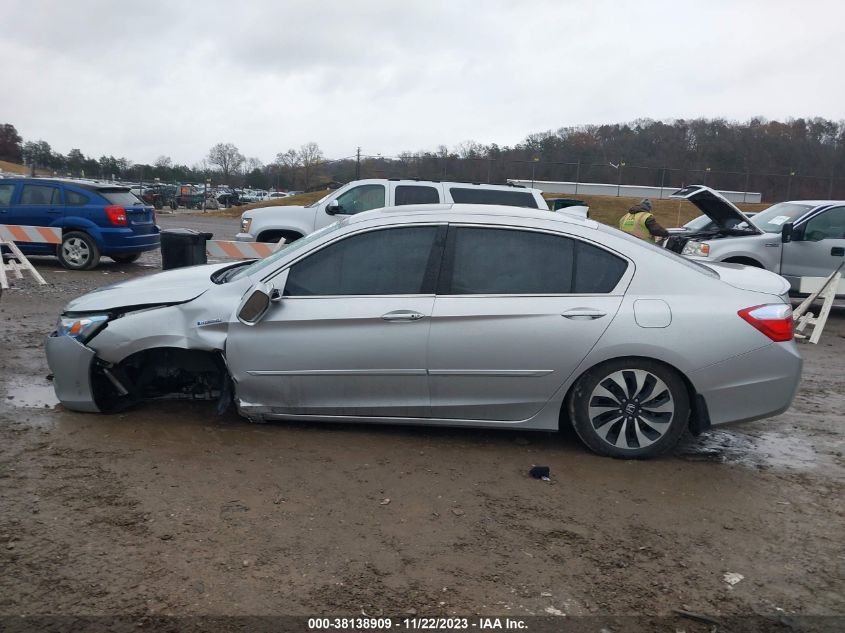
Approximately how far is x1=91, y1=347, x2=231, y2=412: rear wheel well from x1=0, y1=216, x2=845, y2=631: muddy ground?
0.16 metres

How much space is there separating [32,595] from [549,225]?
3.63 metres

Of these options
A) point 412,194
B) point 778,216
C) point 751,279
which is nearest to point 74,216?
point 412,194

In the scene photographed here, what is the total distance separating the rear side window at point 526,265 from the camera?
486cm

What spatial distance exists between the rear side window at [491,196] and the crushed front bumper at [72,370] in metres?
7.20

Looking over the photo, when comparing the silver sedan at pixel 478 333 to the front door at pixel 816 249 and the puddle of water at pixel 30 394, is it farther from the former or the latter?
the front door at pixel 816 249

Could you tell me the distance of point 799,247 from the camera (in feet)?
37.5

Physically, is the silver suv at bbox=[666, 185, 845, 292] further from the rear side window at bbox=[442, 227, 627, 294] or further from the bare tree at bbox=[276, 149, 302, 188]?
the bare tree at bbox=[276, 149, 302, 188]

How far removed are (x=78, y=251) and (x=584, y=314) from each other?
11545 mm

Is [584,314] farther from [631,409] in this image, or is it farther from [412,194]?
[412,194]

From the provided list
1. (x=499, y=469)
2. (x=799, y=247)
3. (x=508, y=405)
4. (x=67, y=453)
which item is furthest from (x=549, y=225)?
(x=799, y=247)

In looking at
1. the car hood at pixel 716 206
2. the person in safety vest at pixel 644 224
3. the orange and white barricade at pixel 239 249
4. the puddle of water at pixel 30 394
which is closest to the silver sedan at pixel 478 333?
the puddle of water at pixel 30 394

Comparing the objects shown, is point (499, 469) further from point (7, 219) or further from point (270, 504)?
point (7, 219)

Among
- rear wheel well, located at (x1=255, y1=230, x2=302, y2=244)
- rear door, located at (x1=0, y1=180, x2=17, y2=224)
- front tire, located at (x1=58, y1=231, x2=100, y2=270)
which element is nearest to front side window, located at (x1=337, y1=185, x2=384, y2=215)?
rear wheel well, located at (x1=255, y1=230, x2=302, y2=244)

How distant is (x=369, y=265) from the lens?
4.98m
